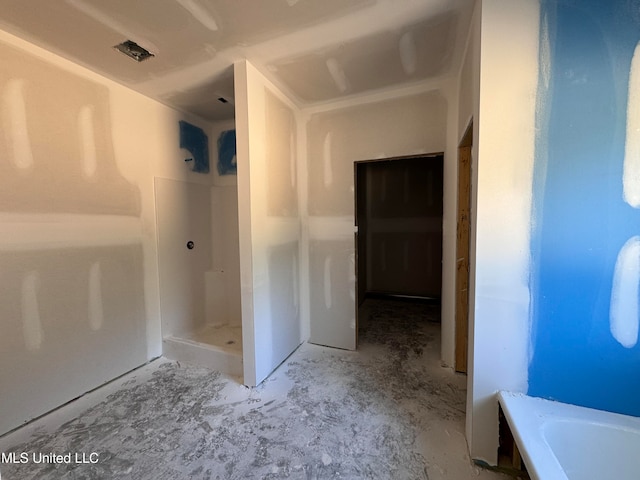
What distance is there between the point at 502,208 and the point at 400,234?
346cm

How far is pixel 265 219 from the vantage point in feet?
7.22

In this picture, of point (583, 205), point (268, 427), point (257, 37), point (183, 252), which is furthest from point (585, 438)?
point (183, 252)

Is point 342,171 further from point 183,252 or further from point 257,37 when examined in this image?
point 183,252

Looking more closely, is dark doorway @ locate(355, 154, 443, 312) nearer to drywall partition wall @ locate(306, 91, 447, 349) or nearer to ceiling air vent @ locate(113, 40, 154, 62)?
drywall partition wall @ locate(306, 91, 447, 349)

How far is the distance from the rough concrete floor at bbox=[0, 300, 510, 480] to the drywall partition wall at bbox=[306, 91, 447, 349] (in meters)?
0.57

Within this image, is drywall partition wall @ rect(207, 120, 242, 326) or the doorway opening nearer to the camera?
drywall partition wall @ rect(207, 120, 242, 326)

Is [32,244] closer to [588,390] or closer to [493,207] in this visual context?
[493,207]

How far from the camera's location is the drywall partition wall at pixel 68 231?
1655 millimetres

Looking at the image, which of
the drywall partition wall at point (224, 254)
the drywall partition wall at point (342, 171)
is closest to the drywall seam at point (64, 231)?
the drywall partition wall at point (224, 254)

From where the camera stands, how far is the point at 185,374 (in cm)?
230

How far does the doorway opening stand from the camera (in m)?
4.50

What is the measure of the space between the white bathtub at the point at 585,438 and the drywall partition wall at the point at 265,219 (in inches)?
67.2

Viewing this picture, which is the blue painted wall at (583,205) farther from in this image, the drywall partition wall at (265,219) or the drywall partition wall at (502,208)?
the drywall partition wall at (265,219)

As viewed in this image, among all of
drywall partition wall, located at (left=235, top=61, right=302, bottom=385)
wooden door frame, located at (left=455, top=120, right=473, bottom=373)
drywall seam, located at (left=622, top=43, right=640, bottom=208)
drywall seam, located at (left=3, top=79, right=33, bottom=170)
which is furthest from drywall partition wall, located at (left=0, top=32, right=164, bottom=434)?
drywall seam, located at (left=622, top=43, right=640, bottom=208)
